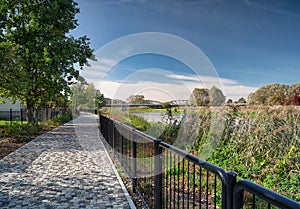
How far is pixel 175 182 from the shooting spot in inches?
140

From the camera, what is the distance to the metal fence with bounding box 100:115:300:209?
125 centimetres

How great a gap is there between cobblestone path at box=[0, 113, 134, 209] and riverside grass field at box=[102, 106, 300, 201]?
2260mm

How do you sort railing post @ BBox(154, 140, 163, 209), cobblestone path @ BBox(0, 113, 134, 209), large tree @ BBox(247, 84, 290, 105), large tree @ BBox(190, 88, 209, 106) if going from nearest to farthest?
railing post @ BBox(154, 140, 163, 209)
cobblestone path @ BBox(0, 113, 134, 209)
large tree @ BBox(247, 84, 290, 105)
large tree @ BBox(190, 88, 209, 106)

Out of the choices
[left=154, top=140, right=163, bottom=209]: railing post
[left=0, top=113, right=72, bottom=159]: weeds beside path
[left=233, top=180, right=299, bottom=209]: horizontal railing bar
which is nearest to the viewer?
[left=233, top=180, right=299, bottom=209]: horizontal railing bar

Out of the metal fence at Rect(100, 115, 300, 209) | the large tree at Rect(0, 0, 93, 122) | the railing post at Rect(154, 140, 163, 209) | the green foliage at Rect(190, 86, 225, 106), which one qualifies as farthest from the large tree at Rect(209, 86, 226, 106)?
the large tree at Rect(0, 0, 93, 122)

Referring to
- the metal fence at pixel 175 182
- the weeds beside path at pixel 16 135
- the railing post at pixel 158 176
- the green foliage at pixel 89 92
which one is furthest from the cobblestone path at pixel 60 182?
the green foliage at pixel 89 92

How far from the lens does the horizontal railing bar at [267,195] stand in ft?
3.30

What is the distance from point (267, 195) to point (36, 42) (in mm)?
12043

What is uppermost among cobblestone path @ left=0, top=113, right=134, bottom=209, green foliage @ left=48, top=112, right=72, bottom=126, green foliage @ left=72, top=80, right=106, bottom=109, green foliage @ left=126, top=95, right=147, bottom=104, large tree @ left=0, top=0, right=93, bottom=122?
large tree @ left=0, top=0, right=93, bottom=122

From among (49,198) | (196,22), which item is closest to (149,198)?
(49,198)

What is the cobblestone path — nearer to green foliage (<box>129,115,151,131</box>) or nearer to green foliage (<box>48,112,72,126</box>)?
green foliage (<box>129,115,151,131</box>)

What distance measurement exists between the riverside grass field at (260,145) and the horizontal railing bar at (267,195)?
9.58 feet

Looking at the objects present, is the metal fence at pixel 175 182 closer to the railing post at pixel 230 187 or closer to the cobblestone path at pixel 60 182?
the railing post at pixel 230 187

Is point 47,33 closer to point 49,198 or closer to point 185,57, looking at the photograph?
point 185,57
